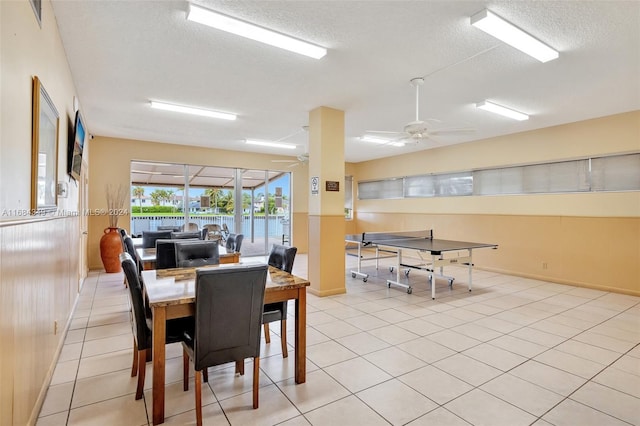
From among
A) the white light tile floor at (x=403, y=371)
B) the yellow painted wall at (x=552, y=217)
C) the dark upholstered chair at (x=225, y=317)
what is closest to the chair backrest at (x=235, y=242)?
the white light tile floor at (x=403, y=371)

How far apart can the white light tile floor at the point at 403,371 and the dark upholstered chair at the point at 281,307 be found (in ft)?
0.55

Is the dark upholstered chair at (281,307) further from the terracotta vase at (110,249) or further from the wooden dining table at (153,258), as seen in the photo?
the terracotta vase at (110,249)

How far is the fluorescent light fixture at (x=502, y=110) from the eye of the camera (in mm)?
4775

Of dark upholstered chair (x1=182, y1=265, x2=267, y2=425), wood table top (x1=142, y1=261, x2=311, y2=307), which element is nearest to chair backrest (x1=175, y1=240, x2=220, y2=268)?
→ wood table top (x1=142, y1=261, x2=311, y2=307)

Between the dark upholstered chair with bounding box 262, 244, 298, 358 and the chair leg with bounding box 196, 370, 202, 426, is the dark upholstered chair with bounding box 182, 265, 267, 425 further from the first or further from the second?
the dark upholstered chair with bounding box 262, 244, 298, 358

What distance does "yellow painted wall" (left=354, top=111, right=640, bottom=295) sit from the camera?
5.14 m

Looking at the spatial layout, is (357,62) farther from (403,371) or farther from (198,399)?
(198,399)

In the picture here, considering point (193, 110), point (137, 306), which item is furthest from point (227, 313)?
point (193, 110)

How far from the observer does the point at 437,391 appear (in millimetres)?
2402

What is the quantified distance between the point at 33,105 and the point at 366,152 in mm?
7471

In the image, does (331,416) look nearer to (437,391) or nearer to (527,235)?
(437,391)

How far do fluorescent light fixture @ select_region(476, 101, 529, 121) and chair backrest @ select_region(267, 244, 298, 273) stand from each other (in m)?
3.67

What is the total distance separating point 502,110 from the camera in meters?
5.07

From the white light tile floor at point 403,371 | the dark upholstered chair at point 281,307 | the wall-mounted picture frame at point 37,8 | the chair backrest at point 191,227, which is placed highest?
the wall-mounted picture frame at point 37,8
